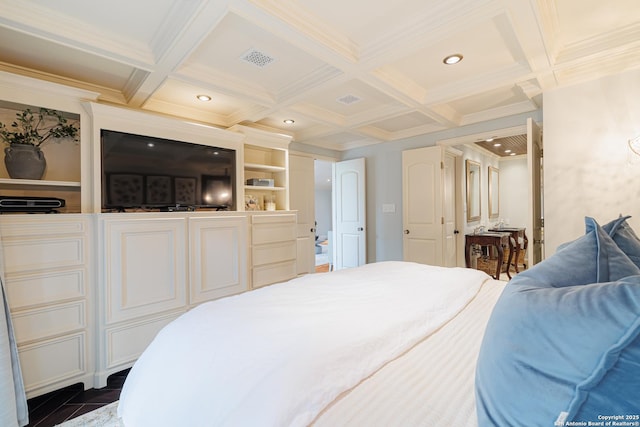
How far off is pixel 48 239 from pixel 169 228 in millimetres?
812

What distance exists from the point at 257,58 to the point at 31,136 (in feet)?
6.19

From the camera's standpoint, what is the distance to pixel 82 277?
2186 millimetres

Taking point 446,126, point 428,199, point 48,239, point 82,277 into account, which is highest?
point 446,126

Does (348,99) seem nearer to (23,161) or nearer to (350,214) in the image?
(350,214)

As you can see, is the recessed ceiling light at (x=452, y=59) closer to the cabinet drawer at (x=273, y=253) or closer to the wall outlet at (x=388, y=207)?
the wall outlet at (x=388, y=207)

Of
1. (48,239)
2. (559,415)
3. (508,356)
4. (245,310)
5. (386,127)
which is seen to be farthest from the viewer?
(386,127)

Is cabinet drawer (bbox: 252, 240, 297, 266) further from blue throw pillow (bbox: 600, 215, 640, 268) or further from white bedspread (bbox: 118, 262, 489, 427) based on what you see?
blue throw pillow (bbox: 600, 215, 640, 268)

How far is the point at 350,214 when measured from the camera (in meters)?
5.04

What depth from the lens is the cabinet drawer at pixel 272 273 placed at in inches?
135

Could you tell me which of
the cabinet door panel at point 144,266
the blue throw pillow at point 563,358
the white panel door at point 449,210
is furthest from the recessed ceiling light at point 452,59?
the cabinet door panel at point 144,266

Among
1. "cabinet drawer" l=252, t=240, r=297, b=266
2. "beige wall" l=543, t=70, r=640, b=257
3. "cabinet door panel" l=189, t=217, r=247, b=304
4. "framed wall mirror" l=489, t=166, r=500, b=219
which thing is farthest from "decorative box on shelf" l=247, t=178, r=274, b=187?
"framed wall mirror" l=489, t=166, r=500, b=219

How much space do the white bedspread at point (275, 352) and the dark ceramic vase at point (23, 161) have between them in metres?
1.84

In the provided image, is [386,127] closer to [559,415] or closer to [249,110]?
[249,110]

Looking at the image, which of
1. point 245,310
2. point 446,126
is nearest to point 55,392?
point 245,310
